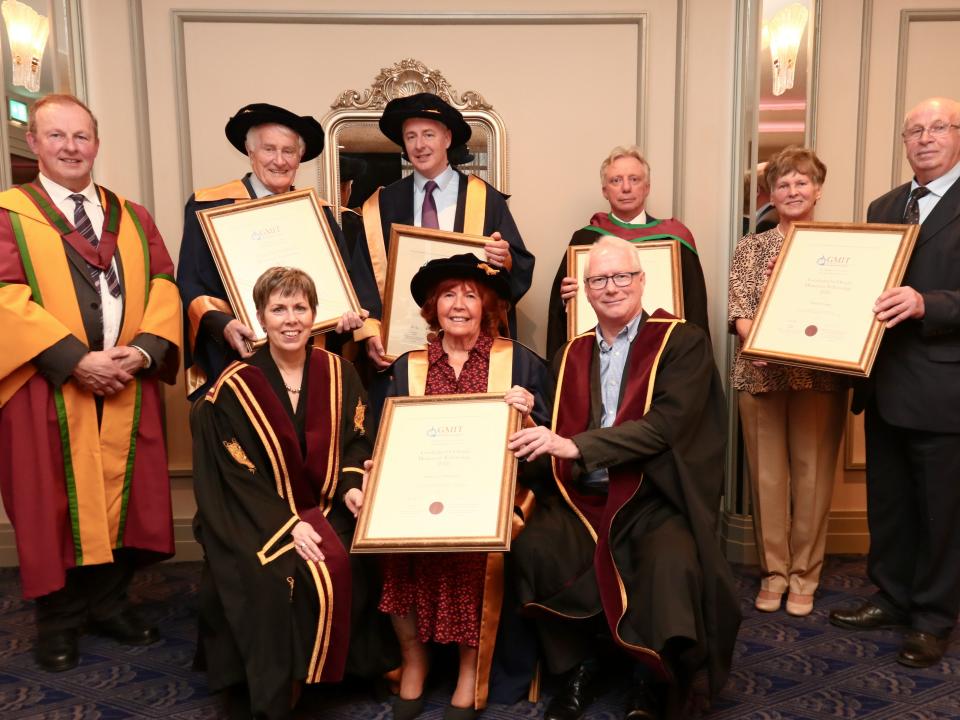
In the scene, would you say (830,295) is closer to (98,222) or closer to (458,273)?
(458,273)

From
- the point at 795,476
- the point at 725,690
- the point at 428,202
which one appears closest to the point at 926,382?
the point at 795,476

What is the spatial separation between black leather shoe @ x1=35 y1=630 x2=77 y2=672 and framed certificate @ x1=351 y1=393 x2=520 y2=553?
151 centimetres

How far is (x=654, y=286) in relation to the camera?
12.2 feet

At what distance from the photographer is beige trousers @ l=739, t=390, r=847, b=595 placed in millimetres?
3732

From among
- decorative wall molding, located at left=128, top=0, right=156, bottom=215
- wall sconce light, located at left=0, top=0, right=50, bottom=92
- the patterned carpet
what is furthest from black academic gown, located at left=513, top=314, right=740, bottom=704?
wall sconce light, located at left=0, top=0, right=50, bottom=92

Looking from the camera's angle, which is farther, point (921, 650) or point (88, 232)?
point (88, 232)

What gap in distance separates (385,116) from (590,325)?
1.33 m

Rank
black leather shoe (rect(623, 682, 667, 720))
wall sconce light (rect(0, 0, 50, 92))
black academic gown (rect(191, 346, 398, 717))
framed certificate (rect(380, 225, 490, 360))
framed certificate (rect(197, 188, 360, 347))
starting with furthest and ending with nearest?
wall sconce light (rect(0, 0, 50, 92)) < framed certificate (rect(380, 225, 490, 360)) < framed certificate (rect(197, 188, 360, 347)) < black leather shoe (rect(623, 682, 667, 720)) < black academic gown (rect(191, 346, 398, 717))

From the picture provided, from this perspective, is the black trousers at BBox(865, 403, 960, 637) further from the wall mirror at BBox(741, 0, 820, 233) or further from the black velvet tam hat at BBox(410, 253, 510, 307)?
the black velvet tam hat at BBox(410, 253, 510, 307)

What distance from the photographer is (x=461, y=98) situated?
14.6 feet

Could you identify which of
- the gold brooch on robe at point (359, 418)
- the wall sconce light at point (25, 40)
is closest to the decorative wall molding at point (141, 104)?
the wall sconce light at point (25, 40)

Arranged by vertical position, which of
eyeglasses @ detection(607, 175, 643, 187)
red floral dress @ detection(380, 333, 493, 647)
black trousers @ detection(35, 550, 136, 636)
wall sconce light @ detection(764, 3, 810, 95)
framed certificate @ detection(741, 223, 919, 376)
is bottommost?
black trousers @ detection(35, 550, 136, 636)

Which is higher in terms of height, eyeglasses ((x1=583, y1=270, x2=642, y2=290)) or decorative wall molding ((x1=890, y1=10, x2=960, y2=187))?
decorative wall molding ((x1=890, y1=10, x2=960, y2=187))

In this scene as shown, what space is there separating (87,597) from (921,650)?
334cm
